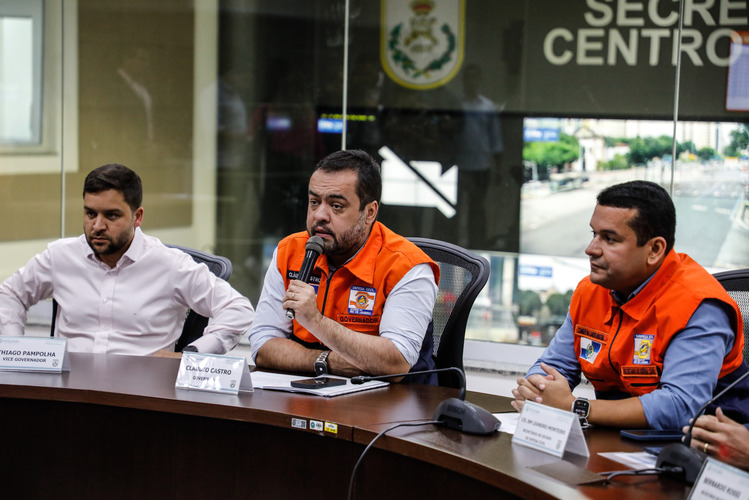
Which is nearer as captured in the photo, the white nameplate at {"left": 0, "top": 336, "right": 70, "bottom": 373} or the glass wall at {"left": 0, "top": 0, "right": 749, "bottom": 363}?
the white nameplate at {"left": 0, "top": 336, "right": 70, "bottom": 373}

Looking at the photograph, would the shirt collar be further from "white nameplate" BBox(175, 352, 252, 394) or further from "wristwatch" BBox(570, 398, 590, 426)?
"white nameplate" BBox(175, 352, 252, 394)

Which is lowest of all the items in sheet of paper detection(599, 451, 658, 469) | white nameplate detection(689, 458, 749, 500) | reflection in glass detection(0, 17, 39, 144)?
sheet of paper detection(599, 451, 658, 469)

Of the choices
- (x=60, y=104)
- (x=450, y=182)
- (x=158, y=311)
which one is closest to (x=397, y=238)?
(x=158, y=311)

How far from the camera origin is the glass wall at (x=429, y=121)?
3.97m

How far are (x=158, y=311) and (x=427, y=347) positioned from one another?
845mm

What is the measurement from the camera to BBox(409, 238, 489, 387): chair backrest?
240 cm

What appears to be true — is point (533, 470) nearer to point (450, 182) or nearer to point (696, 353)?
point (696, 353)

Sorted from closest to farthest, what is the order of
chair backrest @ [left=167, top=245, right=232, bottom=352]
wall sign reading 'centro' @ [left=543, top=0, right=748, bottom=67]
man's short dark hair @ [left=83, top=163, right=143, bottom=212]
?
man's short dark hair @ [left=83, top=163, right=143, bottom=212], chair backrest @ [left=167, top=245, right=232, bottom=352], wall sign reading 'centro' @ [left=543, top=0, right=748, bottom=67]

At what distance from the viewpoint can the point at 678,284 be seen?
1869 mm

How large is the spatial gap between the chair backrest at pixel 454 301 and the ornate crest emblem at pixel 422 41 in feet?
6.63

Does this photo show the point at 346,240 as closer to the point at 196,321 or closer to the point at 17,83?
the point at 196,321

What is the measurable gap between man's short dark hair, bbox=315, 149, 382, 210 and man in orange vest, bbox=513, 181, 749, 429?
64 cm

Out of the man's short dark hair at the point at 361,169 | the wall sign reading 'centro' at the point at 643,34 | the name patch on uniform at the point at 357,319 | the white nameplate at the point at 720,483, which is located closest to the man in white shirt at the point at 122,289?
the name patch on uniform at the point at 357,319

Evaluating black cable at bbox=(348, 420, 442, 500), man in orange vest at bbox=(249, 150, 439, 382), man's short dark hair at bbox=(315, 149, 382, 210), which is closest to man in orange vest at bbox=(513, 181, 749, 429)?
black cable at bbox=(348, 420, 442, 500)
